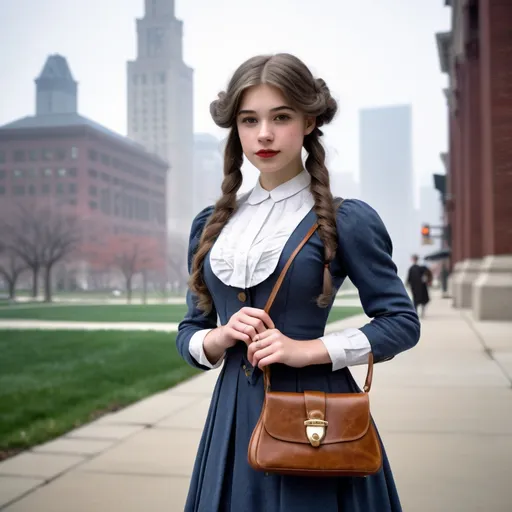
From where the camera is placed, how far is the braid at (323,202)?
6.41ft

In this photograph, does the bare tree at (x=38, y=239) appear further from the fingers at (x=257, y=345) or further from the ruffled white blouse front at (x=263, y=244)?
the fingers at (x=257, y=345)

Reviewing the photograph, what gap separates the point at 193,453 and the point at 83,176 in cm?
4000

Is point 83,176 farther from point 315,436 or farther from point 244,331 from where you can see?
point 315,436

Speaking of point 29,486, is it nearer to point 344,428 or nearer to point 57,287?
point 344,428

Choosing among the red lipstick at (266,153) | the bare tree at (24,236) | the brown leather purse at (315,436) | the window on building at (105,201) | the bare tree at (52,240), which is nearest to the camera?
the brown leather purse at (315,436)

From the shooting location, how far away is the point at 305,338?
2.02m

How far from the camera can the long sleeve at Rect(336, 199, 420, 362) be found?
1.97m

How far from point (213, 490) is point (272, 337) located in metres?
0.49

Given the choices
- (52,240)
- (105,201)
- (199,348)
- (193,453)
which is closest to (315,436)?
(199,348)

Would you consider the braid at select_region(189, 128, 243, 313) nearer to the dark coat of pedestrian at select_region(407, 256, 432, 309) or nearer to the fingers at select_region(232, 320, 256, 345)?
the fingers at select_region(232, 320, 256, 345)

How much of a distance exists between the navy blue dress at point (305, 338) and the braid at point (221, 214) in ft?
0.49

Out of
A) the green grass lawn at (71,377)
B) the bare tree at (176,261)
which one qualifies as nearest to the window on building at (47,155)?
the green grass lawn at (71,377)

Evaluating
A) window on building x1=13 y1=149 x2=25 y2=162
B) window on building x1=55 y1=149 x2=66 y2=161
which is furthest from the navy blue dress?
window on building x1=55 y1=149 x2=66 y2=161

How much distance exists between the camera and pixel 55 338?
49.0ft
